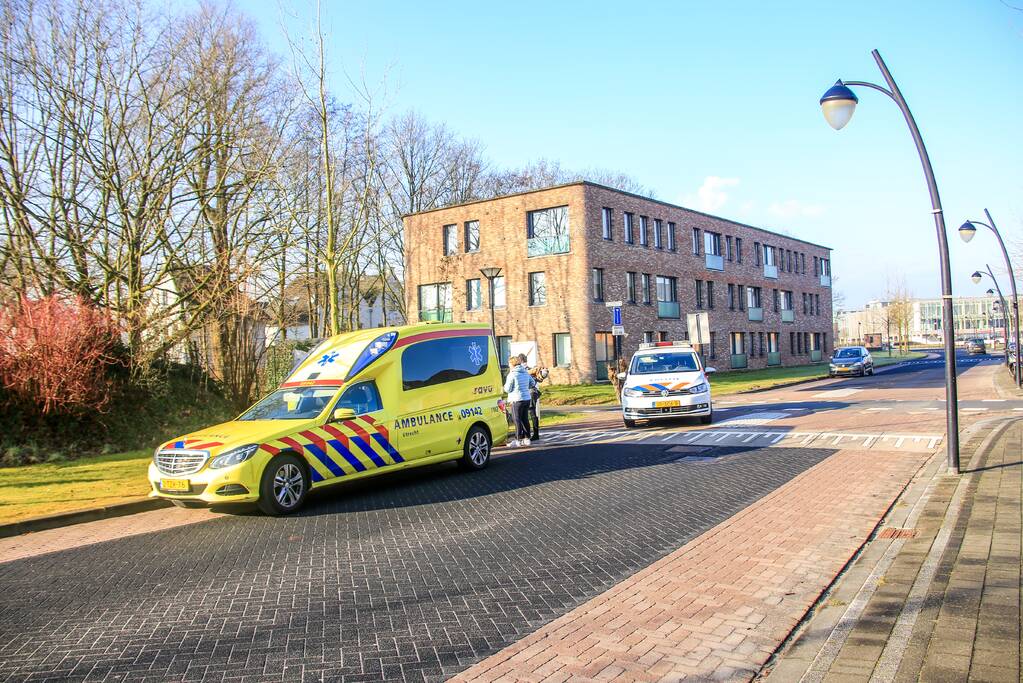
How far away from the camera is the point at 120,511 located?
9719 millimetres

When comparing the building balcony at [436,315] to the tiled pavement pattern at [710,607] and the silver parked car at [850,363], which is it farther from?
the tiled pavement pattern at [710,607]

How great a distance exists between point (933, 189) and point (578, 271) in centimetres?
2749

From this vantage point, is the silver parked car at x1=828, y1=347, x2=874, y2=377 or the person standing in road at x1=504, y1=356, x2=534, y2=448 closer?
the person standing in road at x1=504, y1=356, x2=534, y2=448

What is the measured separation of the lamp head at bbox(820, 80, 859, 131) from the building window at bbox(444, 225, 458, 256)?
33.5 metres

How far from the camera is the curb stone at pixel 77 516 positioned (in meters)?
8.79

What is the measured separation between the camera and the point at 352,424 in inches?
397

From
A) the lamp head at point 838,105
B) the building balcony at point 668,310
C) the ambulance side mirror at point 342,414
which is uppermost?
the lamp head at point 838,105

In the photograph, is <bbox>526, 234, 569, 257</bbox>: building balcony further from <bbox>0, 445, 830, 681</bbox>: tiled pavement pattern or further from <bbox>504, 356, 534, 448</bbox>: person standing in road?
<bbox>0, 445, 830, 681</bbox>: tiled pavement pattern

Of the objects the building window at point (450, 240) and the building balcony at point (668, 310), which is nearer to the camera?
the building window at point (450, 240)

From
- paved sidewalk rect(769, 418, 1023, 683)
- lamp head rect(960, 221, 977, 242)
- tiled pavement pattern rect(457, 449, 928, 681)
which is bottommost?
tiled pavement pattern rect(457, 449, 928, 681)

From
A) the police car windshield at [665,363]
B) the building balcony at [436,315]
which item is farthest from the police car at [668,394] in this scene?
the building balcony at [436,315]

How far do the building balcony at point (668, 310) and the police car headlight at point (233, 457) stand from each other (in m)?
36.2

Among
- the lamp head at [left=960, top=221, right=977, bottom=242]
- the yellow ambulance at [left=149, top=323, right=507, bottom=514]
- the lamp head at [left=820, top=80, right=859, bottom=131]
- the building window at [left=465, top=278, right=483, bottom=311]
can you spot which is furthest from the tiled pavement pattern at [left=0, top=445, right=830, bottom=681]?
the building window at [left=465, top=278, right=483, bottom=311]

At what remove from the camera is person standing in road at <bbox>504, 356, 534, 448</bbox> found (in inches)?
603
